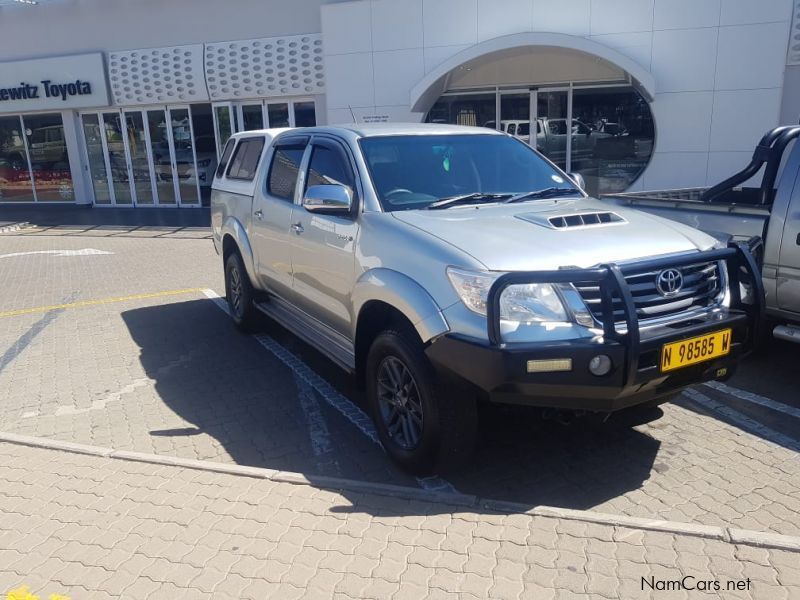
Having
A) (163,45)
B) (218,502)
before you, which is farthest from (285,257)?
(163,45)

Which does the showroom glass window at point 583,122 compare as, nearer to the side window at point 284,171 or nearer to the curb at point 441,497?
the side window at point 284,171

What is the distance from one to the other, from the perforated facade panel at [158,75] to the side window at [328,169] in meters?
13.5

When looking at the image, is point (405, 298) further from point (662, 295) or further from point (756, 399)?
point (756, 399)

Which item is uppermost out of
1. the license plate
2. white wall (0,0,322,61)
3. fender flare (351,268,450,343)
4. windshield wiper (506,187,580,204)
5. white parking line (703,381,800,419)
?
white wall (0,0,322,61)

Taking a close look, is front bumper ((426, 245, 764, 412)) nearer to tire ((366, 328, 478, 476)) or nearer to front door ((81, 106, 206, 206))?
tire ((366, 328, 478, 476))

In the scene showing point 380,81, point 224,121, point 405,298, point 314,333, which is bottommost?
point 314,333

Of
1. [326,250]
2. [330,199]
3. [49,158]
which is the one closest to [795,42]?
[326,250]

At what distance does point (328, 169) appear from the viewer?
4926 mm

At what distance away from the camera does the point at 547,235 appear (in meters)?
3.57

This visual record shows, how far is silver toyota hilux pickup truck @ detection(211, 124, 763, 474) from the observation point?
126 inches

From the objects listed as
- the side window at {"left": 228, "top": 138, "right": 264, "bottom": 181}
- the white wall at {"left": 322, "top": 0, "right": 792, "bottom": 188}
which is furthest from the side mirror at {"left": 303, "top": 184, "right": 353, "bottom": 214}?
the white wall at {"left": 322, "top": 0, "right": 792, "bottom": 188}

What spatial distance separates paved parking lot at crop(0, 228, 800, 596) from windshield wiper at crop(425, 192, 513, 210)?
1328 millimetres

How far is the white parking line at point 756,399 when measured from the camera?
4.69m

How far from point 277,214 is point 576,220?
8.86 feet
